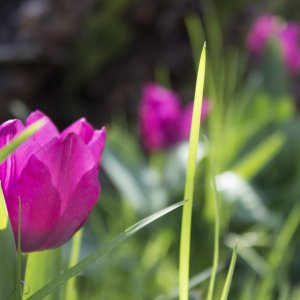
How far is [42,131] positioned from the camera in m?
0.39

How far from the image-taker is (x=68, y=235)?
366 mm

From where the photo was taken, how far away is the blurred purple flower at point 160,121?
127 centimetres

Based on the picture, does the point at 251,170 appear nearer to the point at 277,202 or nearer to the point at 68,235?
the point at 277,202

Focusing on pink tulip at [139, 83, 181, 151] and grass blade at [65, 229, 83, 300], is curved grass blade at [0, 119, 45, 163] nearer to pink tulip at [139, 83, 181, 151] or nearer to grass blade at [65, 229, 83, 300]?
grass blade at [65, 229, 83, 300]

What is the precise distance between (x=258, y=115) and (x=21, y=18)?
73cm

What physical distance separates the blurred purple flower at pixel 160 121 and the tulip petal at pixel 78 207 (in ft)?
2.95

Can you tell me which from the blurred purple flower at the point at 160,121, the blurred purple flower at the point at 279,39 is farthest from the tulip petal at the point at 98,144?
the blurred purple flower at the point at 279,39

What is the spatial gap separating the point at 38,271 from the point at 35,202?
0.08 meters

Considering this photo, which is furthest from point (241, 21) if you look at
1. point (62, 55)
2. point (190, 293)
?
point (190, 293)

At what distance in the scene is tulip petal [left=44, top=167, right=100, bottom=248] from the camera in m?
0.36

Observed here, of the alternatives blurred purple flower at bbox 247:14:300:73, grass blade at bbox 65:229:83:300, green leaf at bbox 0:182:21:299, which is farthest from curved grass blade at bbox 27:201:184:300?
blurred purple flower at bbox 247:14:300:73

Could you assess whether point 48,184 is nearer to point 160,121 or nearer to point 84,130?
point 84,130

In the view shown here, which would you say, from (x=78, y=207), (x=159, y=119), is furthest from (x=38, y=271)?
(x=159, y=119)

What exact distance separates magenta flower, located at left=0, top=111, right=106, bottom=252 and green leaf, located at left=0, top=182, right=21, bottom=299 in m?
0.02
